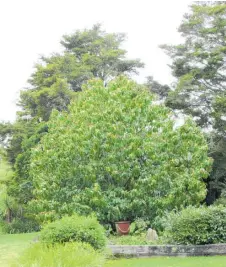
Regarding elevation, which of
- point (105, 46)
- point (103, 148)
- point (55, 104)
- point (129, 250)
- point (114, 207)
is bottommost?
point (129, 250)

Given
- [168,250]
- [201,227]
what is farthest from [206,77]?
[168,250]

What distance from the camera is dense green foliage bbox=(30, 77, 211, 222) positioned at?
14383mm

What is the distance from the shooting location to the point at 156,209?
14.5 meters

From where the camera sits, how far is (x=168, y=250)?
10.4 meters

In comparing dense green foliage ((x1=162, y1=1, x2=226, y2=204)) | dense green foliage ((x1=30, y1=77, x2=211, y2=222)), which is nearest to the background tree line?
dense green foliage ((x1=162, y1=1, x2=226, y2=204))

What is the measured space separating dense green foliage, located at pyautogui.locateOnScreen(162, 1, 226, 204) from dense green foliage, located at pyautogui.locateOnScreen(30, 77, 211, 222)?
5.52 m

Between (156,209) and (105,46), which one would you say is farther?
(105,46)

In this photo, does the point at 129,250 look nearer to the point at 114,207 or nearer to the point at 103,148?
the point at 114,207

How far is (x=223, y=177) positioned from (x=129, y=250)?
11731 mm

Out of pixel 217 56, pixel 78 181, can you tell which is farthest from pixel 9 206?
pixel 217 56

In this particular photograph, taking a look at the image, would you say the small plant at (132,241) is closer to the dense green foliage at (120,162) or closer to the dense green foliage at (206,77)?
the dense green foliage at (120,162)

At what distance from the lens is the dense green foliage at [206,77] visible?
20.8m

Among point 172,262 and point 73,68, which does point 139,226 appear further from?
point 73,68

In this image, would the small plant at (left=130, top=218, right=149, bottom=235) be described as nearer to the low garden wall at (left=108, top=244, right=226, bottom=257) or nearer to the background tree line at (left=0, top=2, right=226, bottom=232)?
the low garden wall at (left=108, top=244, right=226, bottom=257)
